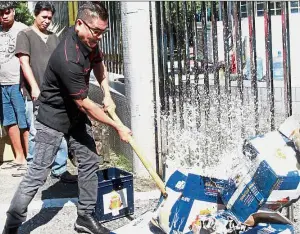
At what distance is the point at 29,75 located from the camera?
207 inches

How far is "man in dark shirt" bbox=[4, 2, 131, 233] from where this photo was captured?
3900 millimetres

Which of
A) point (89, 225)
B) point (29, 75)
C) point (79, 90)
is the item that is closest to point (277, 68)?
point (79, 90)

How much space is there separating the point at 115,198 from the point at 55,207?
747mm

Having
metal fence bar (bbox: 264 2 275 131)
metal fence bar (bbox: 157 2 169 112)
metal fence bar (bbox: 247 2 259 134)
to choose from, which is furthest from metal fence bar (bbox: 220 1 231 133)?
metal fence bar (bbox: 157 2 169 112)

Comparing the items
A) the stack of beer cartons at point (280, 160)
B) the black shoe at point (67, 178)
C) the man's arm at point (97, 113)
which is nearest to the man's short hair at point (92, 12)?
the man's arm at point (97, 113)

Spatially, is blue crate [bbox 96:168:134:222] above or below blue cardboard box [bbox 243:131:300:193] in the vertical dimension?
below

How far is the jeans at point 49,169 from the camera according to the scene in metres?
4.18

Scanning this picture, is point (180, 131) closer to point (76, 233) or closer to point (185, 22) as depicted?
point (185, 22)

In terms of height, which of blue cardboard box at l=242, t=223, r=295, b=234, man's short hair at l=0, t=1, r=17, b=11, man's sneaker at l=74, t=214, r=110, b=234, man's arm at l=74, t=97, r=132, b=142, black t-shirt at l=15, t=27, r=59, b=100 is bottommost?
man's sneaker at l=74, t=214, r=110, b=234

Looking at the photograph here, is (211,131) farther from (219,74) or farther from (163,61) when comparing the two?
(163,61)

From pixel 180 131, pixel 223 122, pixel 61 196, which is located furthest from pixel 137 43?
pixel 61 196

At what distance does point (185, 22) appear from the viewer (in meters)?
5.11

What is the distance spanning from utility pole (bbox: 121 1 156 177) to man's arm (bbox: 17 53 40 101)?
920mm

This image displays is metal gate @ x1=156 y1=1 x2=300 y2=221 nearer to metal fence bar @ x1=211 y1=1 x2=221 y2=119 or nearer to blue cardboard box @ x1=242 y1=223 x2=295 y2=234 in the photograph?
metal fence bar @ x1=211 y1=1 x2=221 y2=119
